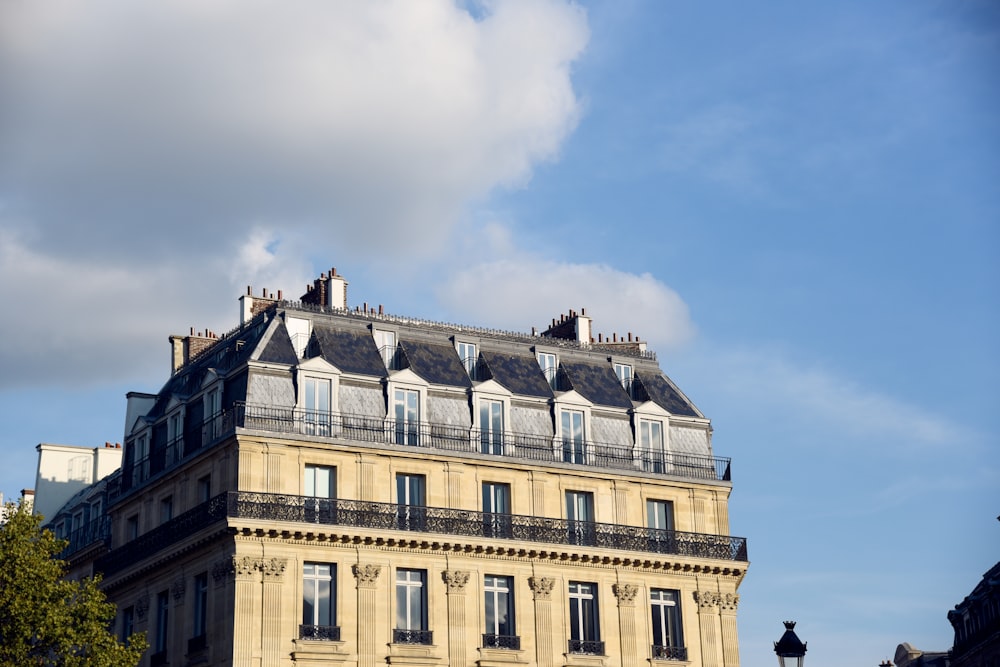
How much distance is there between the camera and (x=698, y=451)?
165ft

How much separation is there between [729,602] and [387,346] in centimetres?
1327

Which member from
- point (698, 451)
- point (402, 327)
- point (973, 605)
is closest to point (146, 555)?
point (402, 327)

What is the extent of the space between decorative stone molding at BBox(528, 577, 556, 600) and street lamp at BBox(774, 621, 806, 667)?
77.3 feet

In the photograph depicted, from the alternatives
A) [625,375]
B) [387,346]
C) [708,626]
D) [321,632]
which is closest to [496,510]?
[387,346]

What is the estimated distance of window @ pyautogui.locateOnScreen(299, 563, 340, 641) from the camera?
42.5m

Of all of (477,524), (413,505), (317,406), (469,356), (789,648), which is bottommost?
(789,648)

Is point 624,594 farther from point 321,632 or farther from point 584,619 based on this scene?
point 321,632

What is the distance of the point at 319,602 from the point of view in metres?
42.9

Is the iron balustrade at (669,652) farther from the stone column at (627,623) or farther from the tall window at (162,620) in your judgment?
the tall window at (162,620)

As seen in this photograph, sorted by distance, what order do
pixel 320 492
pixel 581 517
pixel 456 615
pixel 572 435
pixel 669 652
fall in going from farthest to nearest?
1. pixel 572 435
2. pixel 581 517
3. pixel 669 652
4. pixel 456 615
5. pixel 320 492

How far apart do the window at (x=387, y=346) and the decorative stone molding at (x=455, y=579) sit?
21.5 ft

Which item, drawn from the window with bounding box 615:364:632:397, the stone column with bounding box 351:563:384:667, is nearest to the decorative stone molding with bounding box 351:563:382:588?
the stone column with bounding box 351:563:384:667

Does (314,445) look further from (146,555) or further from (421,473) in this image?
(146,555)

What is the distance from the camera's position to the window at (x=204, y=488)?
1769 inches
